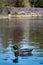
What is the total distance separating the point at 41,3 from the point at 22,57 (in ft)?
197

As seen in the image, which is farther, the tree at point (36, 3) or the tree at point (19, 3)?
the tree at point (19, 3)

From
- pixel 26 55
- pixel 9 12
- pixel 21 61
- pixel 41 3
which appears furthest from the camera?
pixel 41 3

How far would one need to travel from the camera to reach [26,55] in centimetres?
1560

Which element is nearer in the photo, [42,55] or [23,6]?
[42,55]

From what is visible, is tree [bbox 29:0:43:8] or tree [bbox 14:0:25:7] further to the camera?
tree [bbox 14:0:25:7]

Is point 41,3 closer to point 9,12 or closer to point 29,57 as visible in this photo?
point 9,12

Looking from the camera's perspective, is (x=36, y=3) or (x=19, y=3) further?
(x=19, y=3)

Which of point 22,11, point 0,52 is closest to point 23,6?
point 22,11

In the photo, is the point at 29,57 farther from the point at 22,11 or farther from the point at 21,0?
the point at 21,0

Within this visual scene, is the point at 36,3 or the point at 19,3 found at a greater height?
the point at 19,3

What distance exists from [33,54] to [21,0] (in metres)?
60.4

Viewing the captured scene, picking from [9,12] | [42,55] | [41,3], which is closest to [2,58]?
[42,55]

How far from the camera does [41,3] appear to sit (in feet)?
244

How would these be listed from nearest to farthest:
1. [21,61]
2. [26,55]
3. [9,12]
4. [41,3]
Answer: [21,61] → [26,55] → [9,12] → [41,3]
